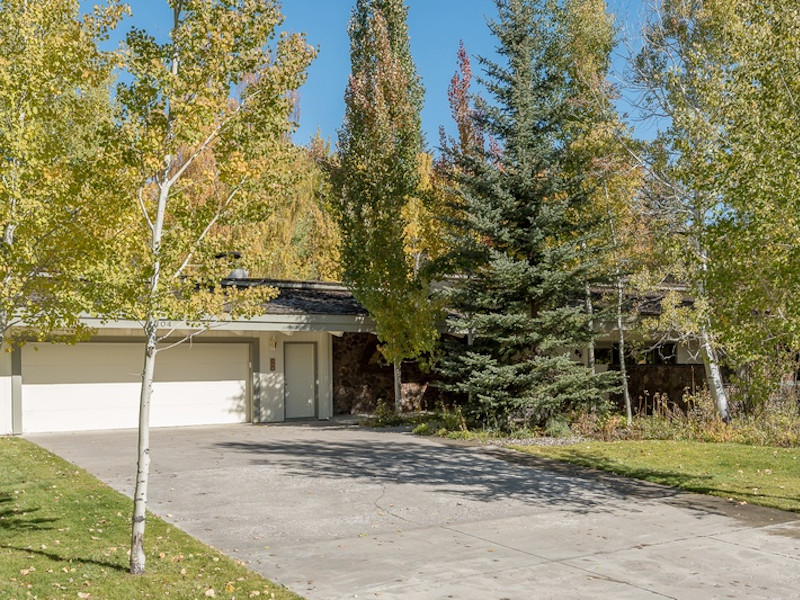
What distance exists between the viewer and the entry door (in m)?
21.3

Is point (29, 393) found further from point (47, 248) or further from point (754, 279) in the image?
point (754, 279)

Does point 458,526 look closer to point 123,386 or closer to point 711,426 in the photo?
point 711,426

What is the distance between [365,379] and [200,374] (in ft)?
15.8

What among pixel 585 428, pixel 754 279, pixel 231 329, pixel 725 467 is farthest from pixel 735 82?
pixel 231 329

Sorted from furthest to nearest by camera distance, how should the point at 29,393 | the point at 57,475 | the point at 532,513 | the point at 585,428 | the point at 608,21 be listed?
the point at 608,21
the point at 29,393
the point at 585,428
the point at 57,475
the point at 532,513

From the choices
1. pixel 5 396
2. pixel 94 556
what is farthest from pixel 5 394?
pixel 94 556

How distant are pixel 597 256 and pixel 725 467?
660cm

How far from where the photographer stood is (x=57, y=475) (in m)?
11.9

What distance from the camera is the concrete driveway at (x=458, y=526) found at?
269 inches

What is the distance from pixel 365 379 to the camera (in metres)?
22.7

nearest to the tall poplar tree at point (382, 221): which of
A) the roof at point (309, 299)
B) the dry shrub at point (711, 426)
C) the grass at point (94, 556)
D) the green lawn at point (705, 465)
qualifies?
the roof at point (309, 299)

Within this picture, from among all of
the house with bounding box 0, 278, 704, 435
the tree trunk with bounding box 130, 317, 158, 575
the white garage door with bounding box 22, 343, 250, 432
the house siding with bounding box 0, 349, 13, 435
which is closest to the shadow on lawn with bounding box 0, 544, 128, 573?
the tree trunk with bounding box 130, 317, 158, 575

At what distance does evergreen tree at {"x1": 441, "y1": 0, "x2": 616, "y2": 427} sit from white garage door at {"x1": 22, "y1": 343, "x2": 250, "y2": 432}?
20.8 ft

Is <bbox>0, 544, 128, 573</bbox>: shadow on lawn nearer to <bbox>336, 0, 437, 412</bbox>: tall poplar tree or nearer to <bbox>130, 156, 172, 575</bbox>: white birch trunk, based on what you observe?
<bbox>130, 156, 172, 575</bbox>: white birch trunk
